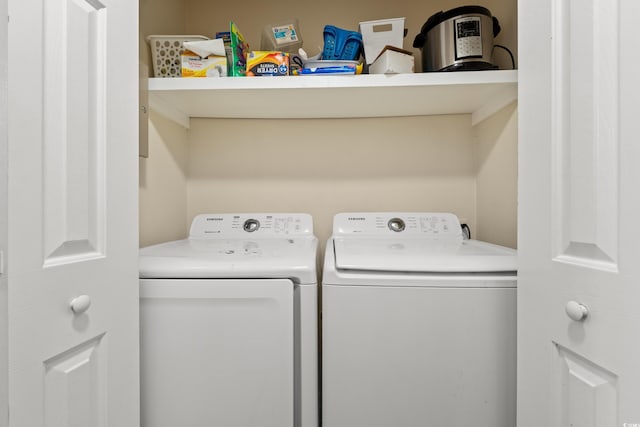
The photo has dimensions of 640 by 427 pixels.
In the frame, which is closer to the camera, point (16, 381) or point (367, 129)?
point (16, 381)

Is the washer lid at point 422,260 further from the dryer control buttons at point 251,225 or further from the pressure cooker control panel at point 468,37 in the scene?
the pressure cooker control panel at point 468,37

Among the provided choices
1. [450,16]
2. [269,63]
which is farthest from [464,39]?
[269,63]

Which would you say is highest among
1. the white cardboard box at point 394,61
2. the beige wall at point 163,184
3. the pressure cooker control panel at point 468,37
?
the pressure cooker control panel at point 468,37

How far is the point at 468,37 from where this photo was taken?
1224mm

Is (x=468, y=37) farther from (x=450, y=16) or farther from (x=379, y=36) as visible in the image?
(x=379, y=36)

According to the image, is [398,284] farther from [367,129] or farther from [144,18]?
[144,18]

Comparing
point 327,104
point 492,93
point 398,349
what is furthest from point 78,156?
point 492,93

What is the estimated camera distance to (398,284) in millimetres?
925

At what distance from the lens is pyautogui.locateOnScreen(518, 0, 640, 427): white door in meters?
0.56

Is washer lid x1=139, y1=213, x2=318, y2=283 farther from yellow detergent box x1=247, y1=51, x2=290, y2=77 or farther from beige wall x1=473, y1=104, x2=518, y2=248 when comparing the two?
beige wall x1=473, y1=104, x2=518, y2=248

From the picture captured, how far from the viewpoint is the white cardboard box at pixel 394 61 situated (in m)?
1.22

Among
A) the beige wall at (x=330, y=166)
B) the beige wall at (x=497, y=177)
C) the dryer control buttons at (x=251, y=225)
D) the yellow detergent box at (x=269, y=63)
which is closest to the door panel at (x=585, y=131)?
the beige wall at (x=497, y=177)

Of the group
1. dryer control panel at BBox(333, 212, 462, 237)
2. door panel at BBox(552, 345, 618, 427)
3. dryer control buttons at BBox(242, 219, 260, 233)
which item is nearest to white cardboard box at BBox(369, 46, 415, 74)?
dryer control panel at BBox(333, 212, 462, 237)

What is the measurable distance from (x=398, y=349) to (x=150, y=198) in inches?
45.8
